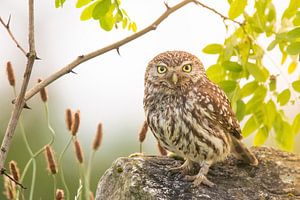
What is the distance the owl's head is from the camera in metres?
6.03

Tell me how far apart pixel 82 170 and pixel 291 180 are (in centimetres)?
142

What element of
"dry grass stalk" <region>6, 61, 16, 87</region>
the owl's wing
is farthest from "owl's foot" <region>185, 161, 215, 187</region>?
"dry grass stalk" <region>6, 61, 16, 87</region>

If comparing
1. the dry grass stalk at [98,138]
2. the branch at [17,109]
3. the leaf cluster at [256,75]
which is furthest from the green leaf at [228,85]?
the branch at [17,109]

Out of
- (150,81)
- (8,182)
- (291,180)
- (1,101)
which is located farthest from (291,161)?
(1,101)

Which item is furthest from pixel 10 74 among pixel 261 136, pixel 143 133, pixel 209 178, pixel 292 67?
pixel 292 67

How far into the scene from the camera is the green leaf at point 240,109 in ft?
21.9

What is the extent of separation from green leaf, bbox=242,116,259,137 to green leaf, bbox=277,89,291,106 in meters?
0.26

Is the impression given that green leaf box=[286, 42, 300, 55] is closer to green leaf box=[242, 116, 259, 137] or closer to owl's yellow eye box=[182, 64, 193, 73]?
owl's yellow eye box=[182, 64, 193, 73]

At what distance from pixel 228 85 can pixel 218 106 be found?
2.16ft

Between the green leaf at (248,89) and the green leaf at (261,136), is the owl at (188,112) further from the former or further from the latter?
the green leaf at (261,136)

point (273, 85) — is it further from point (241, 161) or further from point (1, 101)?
point (1, 101)

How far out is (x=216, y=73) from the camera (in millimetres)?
6762

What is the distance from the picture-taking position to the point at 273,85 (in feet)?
22.2

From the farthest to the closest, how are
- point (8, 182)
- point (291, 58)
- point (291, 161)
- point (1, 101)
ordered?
1. point (1, 101)
2. point (291, 58)
3. point (291, 161)
4. point (8, 182)
